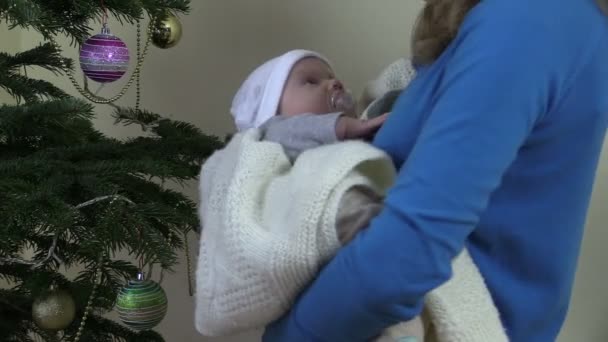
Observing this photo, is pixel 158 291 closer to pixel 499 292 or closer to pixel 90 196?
pixel 90 196

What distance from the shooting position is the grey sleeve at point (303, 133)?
80 centimetres

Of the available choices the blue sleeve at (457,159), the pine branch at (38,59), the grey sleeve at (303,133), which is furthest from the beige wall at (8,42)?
the blue sleeve at (457,159)

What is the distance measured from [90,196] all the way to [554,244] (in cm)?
60

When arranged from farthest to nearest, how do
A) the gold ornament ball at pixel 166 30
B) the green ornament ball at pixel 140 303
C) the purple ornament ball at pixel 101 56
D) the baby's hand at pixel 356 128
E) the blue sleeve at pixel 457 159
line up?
the gold ornament ball at pixel 166 30 → the purple ornament ball at pixel 101 56 → the green ornament ball at pixel 140 303 → the baby's hand at pixel 356 128 → the blue sleeve at pixel 457 159

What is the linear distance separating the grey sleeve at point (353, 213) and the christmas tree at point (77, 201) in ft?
1.05

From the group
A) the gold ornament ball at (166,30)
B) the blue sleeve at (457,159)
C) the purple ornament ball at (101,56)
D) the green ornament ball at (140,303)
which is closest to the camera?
the blue sleeve at (457,159)

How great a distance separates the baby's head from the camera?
97cm

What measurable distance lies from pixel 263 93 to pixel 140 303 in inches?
13.1

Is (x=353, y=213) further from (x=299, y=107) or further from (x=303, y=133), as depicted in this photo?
(x=299, y=107)

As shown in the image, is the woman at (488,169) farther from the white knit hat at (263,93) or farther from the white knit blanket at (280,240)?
the white knit hat at (263,93)

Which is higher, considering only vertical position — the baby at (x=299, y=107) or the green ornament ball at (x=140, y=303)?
the baby at (x=299, y=107)

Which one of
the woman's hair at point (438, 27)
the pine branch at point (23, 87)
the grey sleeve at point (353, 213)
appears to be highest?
the woman's hair at point (438, 27)

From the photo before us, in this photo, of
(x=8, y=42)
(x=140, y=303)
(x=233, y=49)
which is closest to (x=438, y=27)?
(x=140, y=303)

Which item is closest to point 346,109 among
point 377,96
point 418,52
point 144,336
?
point 377,96
